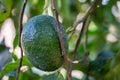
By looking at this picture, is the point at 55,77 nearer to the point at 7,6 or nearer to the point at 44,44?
the point at 44,44

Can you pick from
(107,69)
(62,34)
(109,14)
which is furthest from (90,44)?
(62,34)

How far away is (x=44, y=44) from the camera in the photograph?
3.05 feet

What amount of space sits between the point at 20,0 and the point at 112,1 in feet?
1.22

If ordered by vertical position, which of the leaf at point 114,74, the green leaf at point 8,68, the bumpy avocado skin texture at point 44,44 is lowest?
the leaf at point 114,74

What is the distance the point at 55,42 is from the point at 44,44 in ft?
0.09

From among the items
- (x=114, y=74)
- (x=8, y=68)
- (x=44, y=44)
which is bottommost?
(x=114, y=74)

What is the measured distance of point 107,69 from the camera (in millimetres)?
1386

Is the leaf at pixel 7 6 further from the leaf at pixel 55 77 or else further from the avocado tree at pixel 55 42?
the leaf at pixel 55 77

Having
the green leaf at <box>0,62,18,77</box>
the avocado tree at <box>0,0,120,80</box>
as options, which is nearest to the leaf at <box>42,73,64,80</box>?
the avocado tree at <box>0,0,120,80</box>

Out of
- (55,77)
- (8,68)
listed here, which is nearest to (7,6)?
(8,68)

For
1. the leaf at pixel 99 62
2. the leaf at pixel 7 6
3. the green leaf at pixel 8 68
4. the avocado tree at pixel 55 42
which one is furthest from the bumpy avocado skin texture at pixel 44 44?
the leaf at pixel 99 62

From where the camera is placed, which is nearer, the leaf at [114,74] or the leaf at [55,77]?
the leaf at [55,77]

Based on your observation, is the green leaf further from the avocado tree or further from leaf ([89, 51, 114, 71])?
leaf ([89, 51, 114, 71])

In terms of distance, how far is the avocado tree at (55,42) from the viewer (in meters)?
0.93
